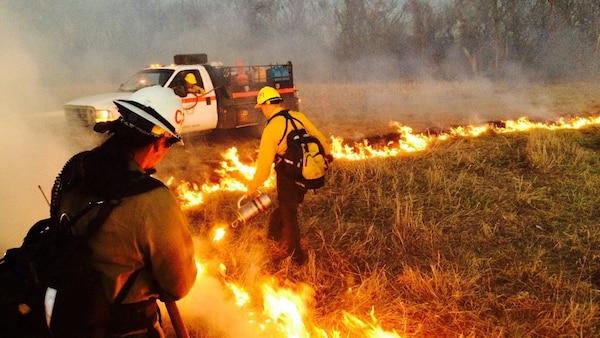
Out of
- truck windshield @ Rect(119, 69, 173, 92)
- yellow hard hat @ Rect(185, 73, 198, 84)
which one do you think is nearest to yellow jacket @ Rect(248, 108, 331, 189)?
yellow hard hat @ Rect(185, 73, 198, 84)

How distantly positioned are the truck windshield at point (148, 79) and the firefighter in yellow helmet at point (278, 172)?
611 centimetres

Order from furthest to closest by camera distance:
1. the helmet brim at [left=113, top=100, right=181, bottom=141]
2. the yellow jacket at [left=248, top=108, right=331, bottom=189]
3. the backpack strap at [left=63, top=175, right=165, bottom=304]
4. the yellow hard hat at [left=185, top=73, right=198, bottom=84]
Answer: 1. the yellow hard hat at [left=185, top=73, right=198, bottom=84]
2. the yellow jacket at [left=248, top=108, right=331, bottom=189]
3. the helmet brim at [left=113, top=100, right=181, bottom=141]
4. the backpack strap at [left=63, top=175, right=165, bottom=304]

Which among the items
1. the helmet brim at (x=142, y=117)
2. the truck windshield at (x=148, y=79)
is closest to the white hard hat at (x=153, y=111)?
the helmet brim at (x=142, y=117)

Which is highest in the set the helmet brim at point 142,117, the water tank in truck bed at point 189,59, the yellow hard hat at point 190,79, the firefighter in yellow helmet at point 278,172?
the water tank in truck bed at point 189,59

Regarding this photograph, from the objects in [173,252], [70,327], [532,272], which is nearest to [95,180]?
[173,252]

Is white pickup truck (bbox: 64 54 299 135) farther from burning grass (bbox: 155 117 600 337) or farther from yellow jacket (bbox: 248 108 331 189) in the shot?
yellow jacket (bbox: 248 108 331 189)

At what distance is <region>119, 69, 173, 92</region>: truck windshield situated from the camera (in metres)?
9.68

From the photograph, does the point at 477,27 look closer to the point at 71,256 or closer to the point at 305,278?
the point at 305,278

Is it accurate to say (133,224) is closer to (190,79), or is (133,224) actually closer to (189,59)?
(190,79)

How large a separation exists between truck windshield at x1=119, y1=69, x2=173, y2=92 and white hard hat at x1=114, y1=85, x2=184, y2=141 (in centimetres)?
802

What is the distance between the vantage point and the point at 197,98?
32.1 ft

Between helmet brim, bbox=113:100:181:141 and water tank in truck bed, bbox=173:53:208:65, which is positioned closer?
helmet brim, bbox=113:100:181:141

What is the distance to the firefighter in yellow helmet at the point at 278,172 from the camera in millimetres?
4047

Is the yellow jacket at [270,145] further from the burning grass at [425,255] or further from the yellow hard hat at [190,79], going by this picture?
the yellow hard hat at [190,79]
